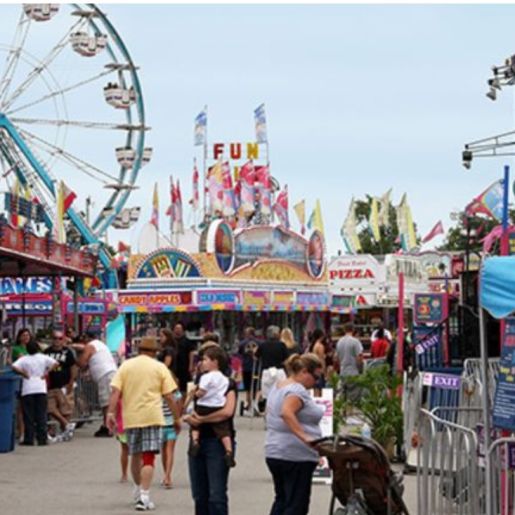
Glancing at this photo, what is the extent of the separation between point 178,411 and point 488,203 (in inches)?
311

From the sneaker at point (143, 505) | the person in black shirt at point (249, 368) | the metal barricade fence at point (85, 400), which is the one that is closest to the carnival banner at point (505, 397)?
the sneaker at point (143, 505)

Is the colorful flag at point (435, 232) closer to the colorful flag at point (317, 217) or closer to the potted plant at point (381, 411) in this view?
the colorful flag at point (317, 217)

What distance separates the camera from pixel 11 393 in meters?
18.2

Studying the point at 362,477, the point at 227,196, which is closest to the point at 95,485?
the point at 362,477

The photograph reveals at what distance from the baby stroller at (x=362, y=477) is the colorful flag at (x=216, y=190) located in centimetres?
4391

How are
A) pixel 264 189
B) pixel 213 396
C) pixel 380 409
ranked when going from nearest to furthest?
1. pixel 213 396
2. pixel 380 409
3. pixel 264 189

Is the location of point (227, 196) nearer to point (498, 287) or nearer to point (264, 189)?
point (264, 189)

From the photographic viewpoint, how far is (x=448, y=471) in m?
9.26

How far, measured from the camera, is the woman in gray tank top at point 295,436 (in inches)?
383

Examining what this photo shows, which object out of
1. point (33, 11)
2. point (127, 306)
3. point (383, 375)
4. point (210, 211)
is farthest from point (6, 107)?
point (383, 375)

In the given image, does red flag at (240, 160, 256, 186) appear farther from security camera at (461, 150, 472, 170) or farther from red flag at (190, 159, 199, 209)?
security camera at (461, 150, 472, 170)

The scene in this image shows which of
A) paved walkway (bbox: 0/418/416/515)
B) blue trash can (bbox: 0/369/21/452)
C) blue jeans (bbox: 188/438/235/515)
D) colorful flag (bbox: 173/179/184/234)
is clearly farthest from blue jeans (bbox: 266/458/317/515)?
colorful flag (bbox: 173/179/184/234)

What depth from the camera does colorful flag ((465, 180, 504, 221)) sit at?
19.2 metres

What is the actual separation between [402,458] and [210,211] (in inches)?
1529
